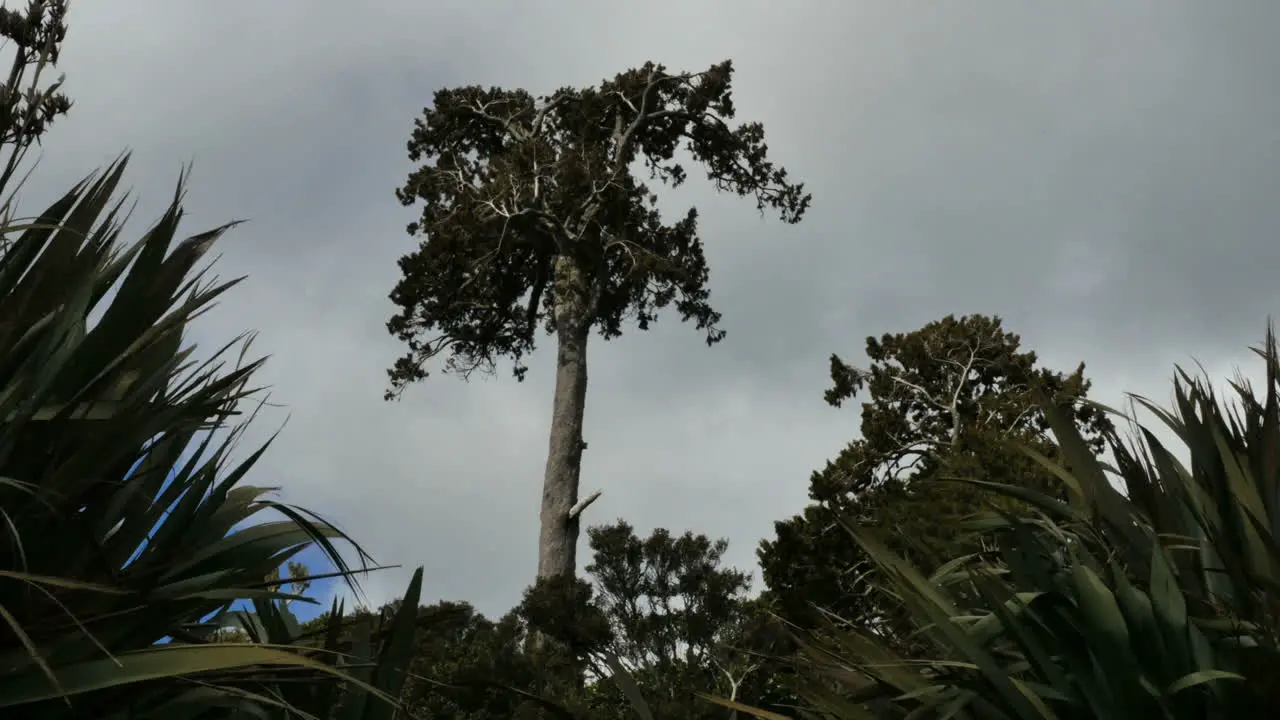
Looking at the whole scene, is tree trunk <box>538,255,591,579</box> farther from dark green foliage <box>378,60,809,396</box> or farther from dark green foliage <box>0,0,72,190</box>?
dark green foliage <box>0,0,72,190</box>

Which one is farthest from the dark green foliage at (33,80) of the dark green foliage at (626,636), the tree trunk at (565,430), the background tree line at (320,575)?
the tree trunk at (565,430)

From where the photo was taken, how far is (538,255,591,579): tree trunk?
1925cm

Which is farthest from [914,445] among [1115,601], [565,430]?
[1115,601]

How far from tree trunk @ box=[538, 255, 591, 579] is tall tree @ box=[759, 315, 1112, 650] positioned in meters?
3.83

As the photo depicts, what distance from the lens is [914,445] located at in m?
24.8

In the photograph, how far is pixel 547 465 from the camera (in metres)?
20.4

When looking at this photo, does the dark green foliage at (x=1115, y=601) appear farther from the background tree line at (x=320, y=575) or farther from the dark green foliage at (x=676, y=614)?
the dark green foliage at (x=676, y=614)

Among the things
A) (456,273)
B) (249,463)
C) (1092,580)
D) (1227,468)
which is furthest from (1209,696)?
(456,273)

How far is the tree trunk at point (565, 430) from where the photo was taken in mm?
19250

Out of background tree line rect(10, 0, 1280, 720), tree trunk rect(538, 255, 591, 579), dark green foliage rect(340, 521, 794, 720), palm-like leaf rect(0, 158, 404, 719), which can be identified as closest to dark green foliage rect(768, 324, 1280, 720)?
background tree line rect(10, 0, 1280, 720)

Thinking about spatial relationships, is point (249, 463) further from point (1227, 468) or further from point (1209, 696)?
point (1227, 468)

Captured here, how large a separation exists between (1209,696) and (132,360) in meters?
2.61

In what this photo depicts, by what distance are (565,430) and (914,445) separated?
7.86 metres

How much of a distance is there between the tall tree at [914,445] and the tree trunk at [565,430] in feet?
12.6
